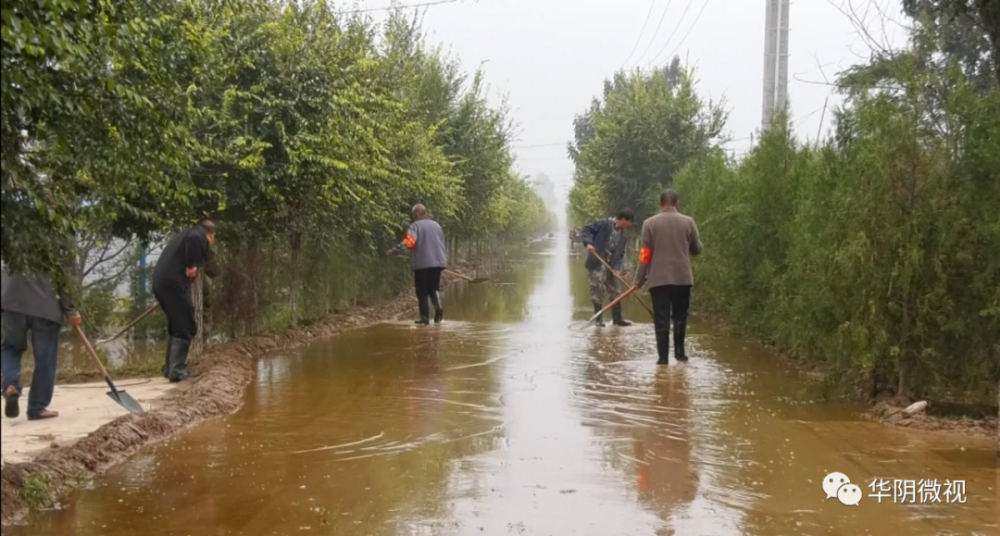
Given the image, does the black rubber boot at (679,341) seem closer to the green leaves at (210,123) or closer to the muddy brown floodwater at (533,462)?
the muddy brown floodwater at (533,462)

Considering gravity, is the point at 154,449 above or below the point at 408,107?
below

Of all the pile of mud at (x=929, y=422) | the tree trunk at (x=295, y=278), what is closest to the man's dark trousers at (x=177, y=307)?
the tree trunk at (x=295, y=278)

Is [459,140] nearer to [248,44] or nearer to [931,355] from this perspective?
[248,44]

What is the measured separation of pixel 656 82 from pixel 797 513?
963 inches

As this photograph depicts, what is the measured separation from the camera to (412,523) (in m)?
5.36

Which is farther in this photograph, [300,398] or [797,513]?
[300,398]

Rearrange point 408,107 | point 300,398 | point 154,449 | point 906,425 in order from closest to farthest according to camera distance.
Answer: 1. point 154,449
2. point 906,425
3. point 300,398
4. point 408,107

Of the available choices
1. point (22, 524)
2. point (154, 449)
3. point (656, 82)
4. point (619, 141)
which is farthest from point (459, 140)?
point (22, 524)

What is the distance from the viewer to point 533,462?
6641mm

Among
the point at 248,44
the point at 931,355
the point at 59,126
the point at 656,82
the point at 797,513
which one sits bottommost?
the point at 797,513

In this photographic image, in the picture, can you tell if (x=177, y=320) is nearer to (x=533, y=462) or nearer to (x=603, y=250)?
(x=533, y=462)

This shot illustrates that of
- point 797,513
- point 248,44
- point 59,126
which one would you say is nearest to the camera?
point 59,126

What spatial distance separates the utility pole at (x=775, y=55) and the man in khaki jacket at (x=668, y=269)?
743 centimetres

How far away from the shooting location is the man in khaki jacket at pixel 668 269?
1089cm
